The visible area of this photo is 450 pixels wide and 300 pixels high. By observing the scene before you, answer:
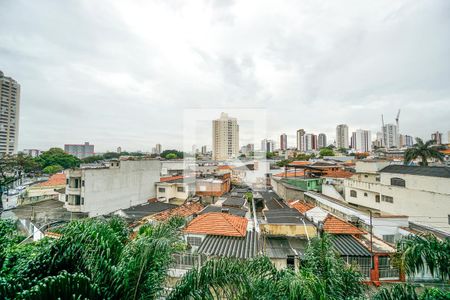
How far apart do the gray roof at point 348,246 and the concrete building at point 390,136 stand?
7983 centimetres

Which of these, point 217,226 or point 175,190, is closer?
point 217,226

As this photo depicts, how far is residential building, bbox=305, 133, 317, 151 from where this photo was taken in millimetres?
90562

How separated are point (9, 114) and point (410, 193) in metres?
80.0

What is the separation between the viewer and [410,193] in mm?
14820

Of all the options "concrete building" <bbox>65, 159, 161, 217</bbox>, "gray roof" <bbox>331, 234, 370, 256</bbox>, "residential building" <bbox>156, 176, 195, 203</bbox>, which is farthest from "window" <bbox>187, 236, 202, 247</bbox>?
"residential building" <bbox>156, 176, 195, 203</bbox>

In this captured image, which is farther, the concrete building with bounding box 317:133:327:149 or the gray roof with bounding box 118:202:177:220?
the concrete building with bounding box 317:133:327:149

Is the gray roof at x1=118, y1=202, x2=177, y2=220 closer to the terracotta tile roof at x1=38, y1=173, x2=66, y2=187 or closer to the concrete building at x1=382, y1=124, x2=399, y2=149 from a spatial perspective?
the terracotta tile roof at x1=38, y1=173, x2=66, y2=187

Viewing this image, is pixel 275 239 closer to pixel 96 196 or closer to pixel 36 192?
pixel 96 196

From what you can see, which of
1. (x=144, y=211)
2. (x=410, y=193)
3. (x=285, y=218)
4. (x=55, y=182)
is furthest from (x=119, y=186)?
(x=410, y=193)

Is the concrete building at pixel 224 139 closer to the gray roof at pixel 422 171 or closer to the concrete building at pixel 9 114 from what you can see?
the gray roof at pixel 422 171

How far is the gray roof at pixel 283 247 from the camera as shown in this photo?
7891mm

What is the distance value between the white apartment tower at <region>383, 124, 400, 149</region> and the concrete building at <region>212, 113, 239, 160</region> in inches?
2183

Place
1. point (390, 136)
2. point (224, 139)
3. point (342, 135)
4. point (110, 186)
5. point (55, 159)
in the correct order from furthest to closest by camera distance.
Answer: point (342, 135), point (390, 136), point (224, 139), point (55, 159), point (110, 186)

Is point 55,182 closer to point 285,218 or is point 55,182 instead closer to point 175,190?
point 175,190
